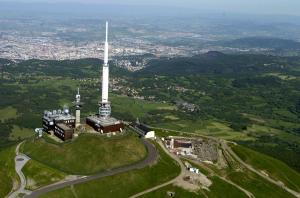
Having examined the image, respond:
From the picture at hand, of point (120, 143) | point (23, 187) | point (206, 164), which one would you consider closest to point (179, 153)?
point (206, 164)

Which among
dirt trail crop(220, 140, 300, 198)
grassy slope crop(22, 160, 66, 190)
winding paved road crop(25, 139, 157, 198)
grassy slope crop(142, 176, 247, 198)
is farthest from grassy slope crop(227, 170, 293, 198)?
grassy slope crop(22, 160, 66, 190)

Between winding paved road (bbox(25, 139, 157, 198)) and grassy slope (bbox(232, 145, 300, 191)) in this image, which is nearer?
winding paved road (bbox(25, 139, 157, 198))

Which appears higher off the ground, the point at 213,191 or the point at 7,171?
the point at 7,171

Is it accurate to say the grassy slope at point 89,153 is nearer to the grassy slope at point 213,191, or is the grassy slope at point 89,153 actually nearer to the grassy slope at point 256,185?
the grassy slope at point 213,191

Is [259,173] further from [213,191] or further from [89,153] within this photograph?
[89,153]

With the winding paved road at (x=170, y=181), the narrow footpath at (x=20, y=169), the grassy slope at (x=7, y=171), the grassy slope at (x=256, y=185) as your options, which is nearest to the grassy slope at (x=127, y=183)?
the winding paved road at (x=170, y=181)

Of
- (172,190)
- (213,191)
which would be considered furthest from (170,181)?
(213,191)

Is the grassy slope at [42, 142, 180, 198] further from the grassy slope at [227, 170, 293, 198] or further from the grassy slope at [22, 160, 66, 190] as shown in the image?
the grassy slope at [227, 170, 293, 198]
